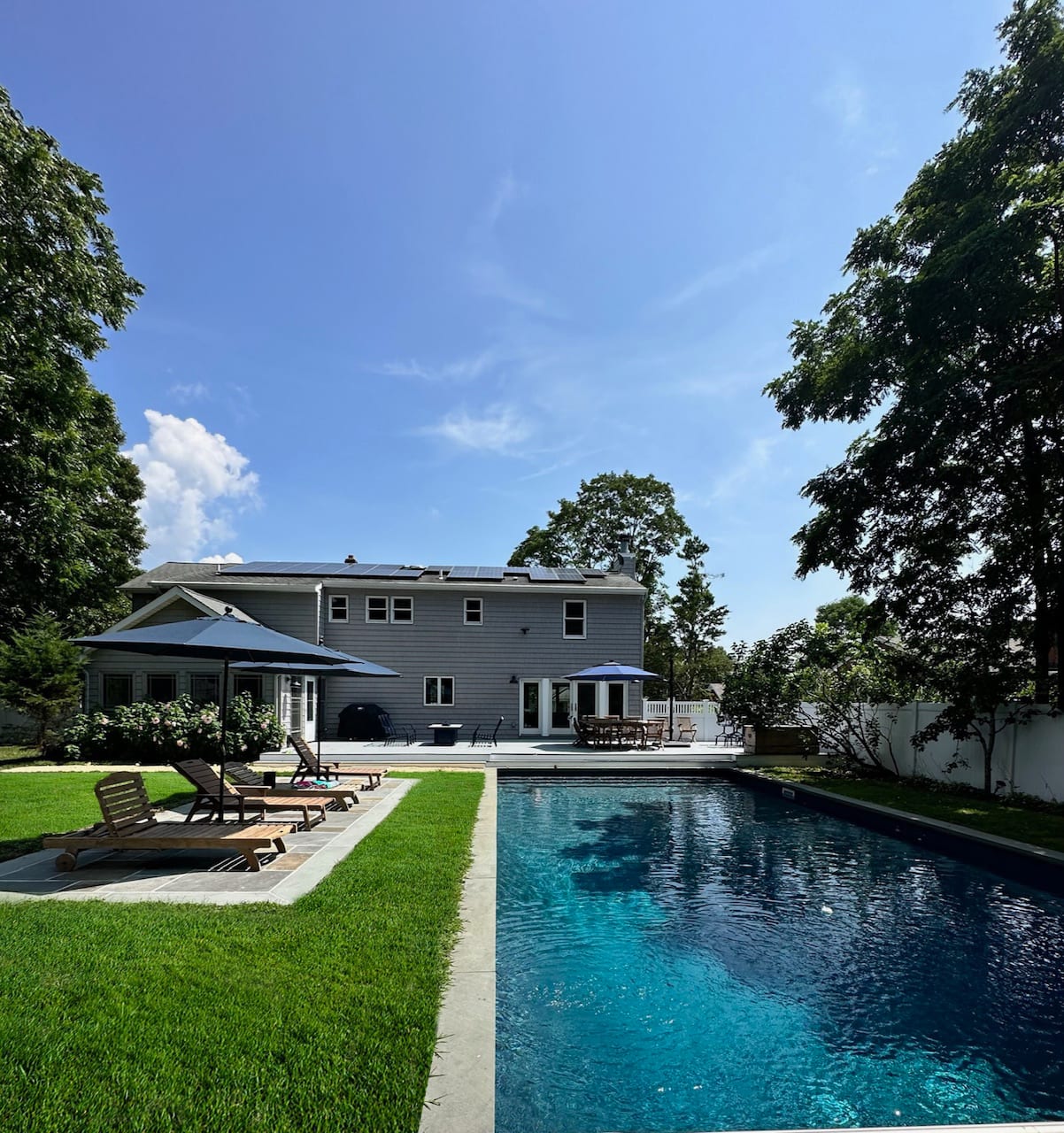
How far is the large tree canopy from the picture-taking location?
10.5m

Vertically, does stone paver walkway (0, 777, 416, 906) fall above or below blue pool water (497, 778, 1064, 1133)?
above

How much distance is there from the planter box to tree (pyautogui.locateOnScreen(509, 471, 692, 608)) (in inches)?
706

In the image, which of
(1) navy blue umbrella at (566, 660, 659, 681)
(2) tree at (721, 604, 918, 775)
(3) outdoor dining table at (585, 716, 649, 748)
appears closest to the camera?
(2) tree at (721, 604, 918, 775)

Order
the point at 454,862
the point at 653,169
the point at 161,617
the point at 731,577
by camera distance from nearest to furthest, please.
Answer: the point at 454,862, the point at 653,169, the point at 161,617, the point at 731,577

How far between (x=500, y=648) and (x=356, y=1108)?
1939 cm

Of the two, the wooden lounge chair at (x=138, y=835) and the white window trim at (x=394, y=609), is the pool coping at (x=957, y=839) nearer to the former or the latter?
the wooden lounge chair at (x=138, y=835)

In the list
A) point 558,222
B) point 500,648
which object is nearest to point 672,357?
point 558,222

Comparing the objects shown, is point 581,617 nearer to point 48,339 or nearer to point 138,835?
point 48,339

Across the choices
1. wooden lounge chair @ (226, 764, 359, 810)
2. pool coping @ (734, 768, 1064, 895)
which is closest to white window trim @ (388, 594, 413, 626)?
wooden lounge chair @ (226, 764, 359, 810)

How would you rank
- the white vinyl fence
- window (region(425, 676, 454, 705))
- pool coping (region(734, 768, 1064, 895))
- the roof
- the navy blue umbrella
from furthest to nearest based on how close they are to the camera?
window (region(425, 676, 454, 705))
the roof
the navy blue umbrella
the white vinyl fence
pool coping (region(734, 768, 1064, 895))

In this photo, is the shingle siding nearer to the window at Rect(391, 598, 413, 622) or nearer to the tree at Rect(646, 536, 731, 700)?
the window at Rect(391, 598, 413, 622)

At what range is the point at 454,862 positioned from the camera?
633 cm

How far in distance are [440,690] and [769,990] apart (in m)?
17.7

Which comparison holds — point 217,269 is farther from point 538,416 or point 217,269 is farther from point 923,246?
point 923,246
